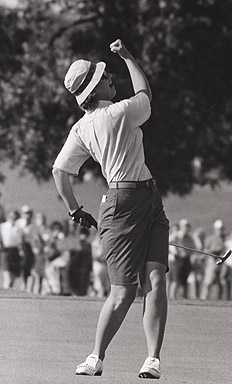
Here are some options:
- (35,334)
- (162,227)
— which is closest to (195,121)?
(35,334)

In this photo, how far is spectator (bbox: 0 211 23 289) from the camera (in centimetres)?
1525

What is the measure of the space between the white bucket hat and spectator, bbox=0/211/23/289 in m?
9.03

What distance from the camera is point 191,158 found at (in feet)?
66.0

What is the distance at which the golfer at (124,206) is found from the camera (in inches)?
236

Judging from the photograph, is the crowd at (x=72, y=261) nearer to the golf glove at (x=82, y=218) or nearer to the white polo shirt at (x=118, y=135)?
the golf glove at (x=82, y=218)

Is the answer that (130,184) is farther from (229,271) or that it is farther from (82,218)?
(229,271)

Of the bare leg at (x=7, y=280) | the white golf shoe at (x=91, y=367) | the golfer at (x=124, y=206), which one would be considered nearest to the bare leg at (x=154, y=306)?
the golfer at (x=124, y=206)

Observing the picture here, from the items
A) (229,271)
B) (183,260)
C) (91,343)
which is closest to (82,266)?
(183,260)

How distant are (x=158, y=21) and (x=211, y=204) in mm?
5642

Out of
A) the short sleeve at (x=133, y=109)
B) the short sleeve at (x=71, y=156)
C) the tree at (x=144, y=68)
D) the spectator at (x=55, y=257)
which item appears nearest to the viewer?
the short sleeve at (x=133, y=109)

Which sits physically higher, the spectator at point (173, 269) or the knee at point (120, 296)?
the knee at point (120, 296)

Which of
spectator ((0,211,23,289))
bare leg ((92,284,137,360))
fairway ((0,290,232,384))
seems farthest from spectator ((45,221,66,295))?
bare leg ((92,284,137,360))

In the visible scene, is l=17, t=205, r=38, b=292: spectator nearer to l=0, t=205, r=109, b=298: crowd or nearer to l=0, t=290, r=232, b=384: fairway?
l=0, t=205, r=109, b=298: crowd

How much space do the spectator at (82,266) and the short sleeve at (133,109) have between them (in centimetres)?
1038
